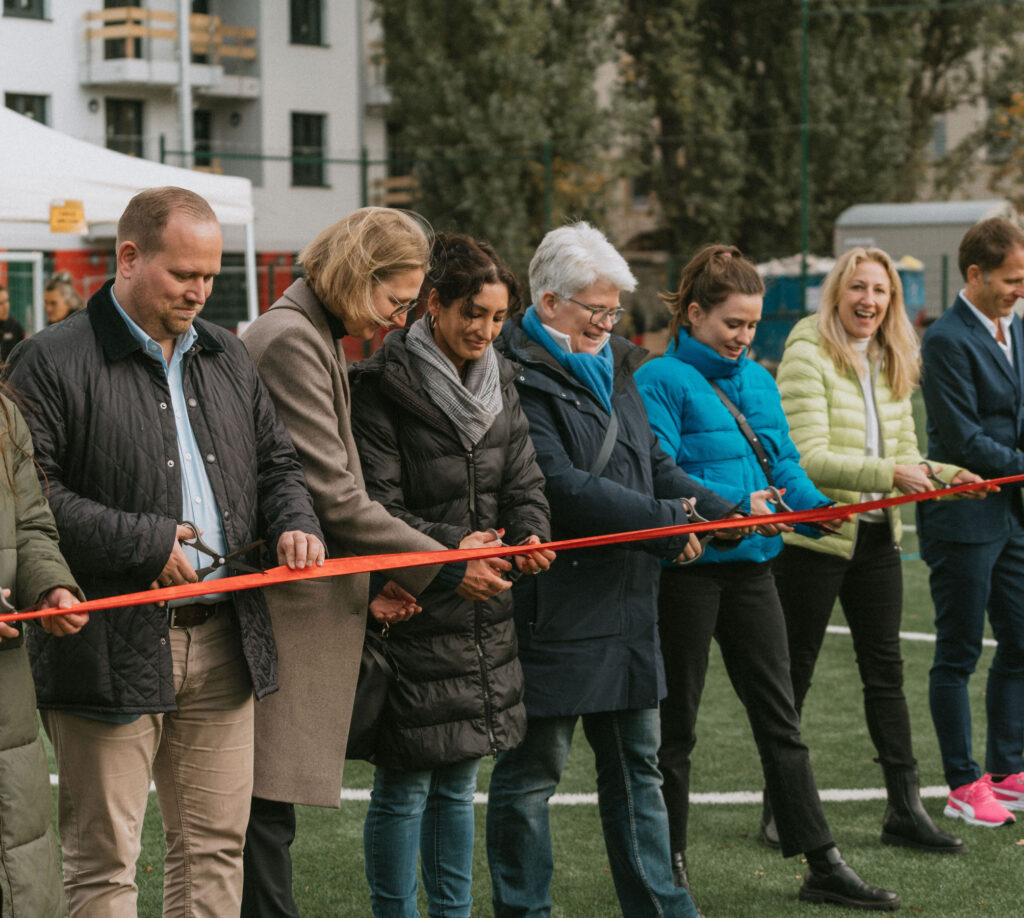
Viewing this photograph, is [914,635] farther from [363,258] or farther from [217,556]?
[217,556]

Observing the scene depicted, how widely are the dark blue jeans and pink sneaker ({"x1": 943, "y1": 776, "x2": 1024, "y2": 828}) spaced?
0.16ft

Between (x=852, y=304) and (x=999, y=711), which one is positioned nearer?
(x=852, y=304)

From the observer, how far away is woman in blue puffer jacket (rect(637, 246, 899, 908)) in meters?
4.25

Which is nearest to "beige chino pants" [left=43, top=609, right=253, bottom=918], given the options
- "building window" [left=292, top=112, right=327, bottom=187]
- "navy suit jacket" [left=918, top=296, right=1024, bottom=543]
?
"navy suit jacket" [left=918, top=296, right=1024, bottom=543]

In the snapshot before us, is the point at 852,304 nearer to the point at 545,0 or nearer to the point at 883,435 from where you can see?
the point at 883,435

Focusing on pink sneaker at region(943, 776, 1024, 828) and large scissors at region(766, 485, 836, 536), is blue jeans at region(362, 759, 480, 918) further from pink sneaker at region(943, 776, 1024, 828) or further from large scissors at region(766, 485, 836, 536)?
pink sneaker at region(943, 776, 1024, 828)

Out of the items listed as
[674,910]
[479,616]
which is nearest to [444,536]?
[479,616]

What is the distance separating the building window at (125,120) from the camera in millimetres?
33969

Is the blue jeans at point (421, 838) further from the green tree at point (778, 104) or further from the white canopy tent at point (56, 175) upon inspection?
the green tree at point (778, 104)

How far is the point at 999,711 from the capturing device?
208 inches

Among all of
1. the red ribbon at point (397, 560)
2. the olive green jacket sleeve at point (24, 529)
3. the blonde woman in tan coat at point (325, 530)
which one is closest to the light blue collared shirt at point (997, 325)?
the red ribbon at point (397, 560)

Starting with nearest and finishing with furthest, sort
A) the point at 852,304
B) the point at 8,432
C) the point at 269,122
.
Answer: the point at 8,432 < the point at 852,304 < the point at 269,122

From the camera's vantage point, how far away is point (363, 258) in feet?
11.1

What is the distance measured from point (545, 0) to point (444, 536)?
28777mm
